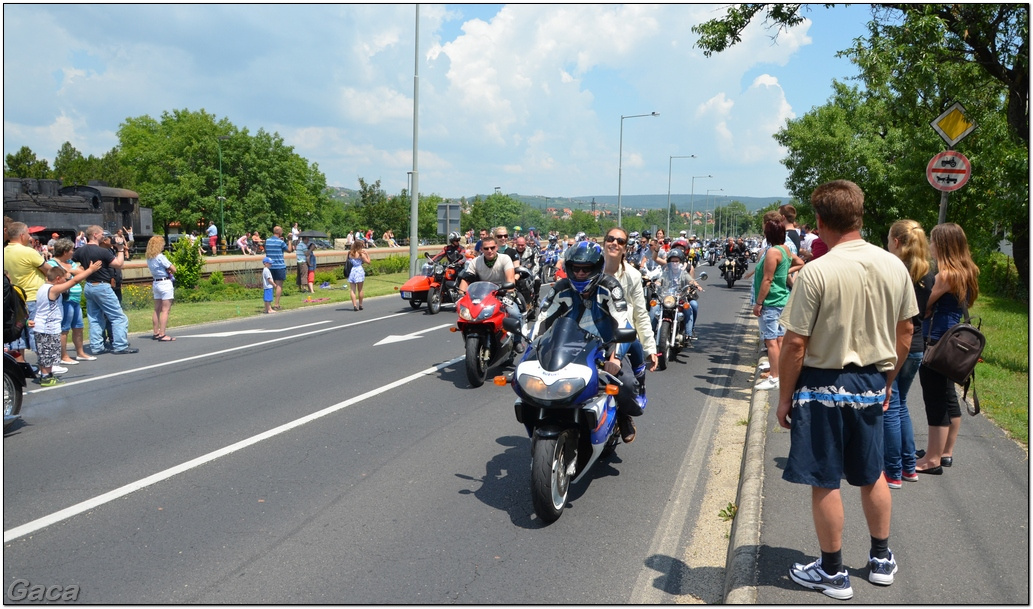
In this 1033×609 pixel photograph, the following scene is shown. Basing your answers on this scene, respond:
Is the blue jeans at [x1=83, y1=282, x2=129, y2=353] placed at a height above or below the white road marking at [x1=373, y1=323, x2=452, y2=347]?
above

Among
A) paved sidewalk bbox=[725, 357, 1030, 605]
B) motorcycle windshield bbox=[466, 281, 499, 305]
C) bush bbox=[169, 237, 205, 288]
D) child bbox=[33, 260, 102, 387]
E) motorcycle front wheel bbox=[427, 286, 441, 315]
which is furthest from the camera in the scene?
bush bbox=[169, 237, 205, 288]

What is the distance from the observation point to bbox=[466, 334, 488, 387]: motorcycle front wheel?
9258mm

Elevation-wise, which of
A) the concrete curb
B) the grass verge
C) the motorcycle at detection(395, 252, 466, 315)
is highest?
the motorcycle at detection(395, 252, 466, 315)

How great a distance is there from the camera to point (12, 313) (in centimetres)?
729

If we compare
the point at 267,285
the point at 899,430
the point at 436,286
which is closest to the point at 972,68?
the point at 899,430

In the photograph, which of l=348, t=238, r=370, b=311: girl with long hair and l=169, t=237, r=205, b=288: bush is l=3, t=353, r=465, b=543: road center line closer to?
l=348, t=238, r=370, b=311: girl with long hair

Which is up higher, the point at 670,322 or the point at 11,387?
the point at 670,322

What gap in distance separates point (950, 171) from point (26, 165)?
65206 mm

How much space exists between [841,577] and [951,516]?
1.43 m

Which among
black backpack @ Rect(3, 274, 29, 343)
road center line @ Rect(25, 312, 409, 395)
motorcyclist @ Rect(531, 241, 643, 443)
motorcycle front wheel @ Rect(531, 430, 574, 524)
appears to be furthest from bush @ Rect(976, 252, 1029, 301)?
black backpack @ Rect(3, 274, 29, 343)

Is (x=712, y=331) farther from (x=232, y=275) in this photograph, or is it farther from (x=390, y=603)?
(x=232, y=275)

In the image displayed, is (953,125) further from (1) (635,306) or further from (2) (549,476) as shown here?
(2) (549,476)

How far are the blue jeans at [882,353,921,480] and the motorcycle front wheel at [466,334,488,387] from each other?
4.94m

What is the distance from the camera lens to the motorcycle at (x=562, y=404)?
4.95 metres
